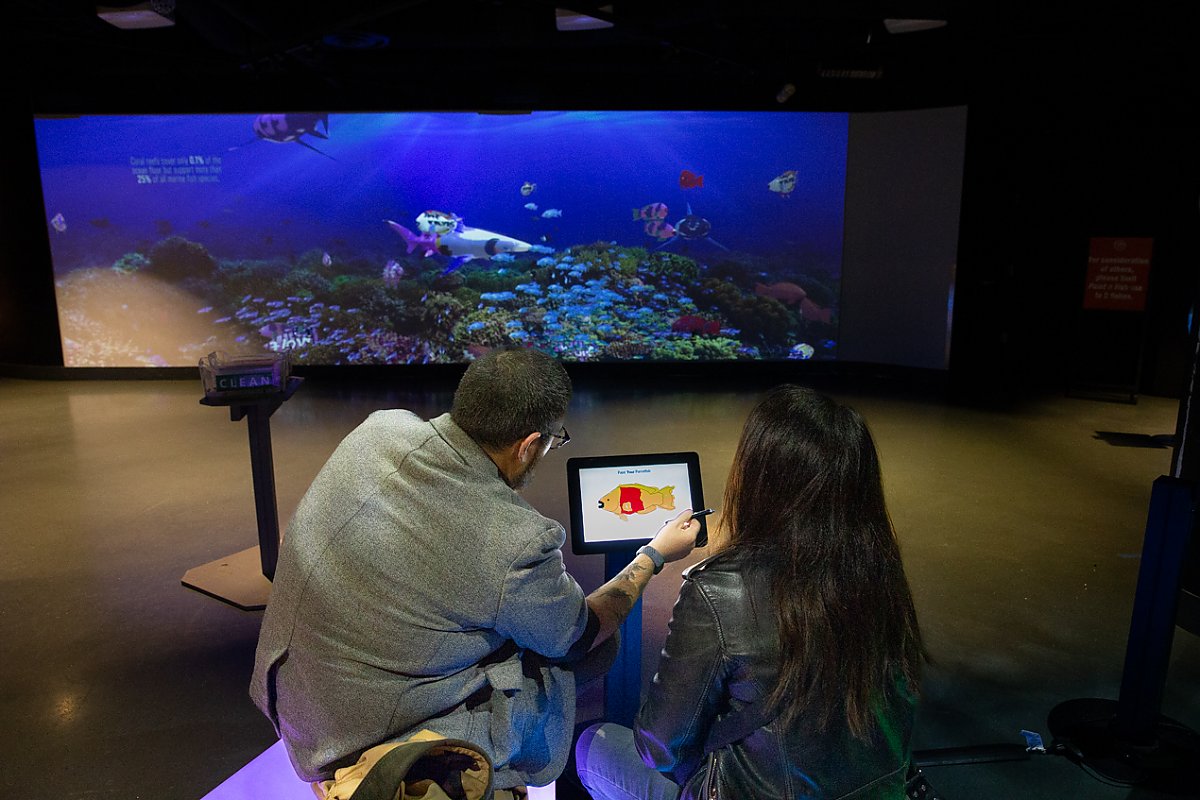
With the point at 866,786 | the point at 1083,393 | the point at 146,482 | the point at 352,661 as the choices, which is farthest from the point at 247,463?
the point at 1083,393

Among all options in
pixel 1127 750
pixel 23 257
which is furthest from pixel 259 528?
pixel 23 257

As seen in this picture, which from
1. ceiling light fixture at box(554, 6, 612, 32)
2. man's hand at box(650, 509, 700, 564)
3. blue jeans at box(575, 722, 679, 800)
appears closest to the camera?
blue jeans at box(575, 722, 679, 800)

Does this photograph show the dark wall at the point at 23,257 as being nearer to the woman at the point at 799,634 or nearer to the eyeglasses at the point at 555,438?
the eyeglasses at the point at 555,438

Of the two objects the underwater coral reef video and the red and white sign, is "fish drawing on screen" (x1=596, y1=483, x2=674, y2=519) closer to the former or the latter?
the underwater coral reef video

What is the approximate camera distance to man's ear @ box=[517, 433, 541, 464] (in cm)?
135

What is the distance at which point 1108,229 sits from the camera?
737 cm

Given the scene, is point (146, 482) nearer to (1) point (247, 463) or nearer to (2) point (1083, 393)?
(1) point (247, 463)

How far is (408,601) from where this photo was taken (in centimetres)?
122

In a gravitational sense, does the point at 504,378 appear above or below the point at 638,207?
below

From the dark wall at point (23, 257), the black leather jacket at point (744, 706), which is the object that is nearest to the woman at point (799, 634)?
the black leather jacket at point (744, 706)

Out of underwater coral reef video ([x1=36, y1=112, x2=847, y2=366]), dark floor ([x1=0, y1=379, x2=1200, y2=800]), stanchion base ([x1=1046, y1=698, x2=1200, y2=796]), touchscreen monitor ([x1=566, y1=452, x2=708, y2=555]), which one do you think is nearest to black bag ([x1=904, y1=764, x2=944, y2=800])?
touchscreen monitor ([x1=566, y1=452, x2=708, y2=555])

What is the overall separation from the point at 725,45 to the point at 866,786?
6.73 meters

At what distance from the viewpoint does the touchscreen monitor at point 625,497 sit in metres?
1.87

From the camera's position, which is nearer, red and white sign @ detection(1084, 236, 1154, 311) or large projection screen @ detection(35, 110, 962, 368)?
red and white sign @ detection(1084, 236, 1154, 311)
